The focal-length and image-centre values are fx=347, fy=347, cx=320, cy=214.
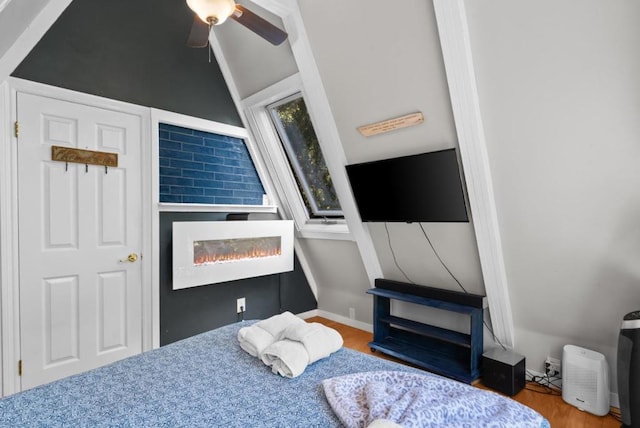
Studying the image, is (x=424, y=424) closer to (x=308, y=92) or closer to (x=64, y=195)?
(x=308, y=92)

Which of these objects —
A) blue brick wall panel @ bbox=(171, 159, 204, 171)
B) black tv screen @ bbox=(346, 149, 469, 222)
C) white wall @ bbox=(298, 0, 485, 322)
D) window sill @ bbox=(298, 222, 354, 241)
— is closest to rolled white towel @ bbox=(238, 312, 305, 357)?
black tv screen @ bbox=(346, 149, 469, 222)

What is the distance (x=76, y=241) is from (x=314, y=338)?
201 cm

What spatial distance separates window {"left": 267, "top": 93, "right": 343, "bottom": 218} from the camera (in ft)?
11.7

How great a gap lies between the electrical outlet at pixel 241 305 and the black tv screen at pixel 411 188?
1613mm

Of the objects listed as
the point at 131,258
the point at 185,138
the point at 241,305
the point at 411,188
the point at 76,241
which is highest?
the point at 185,138

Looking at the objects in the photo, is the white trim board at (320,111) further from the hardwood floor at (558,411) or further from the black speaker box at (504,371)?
the hardwood floor at (558,411)

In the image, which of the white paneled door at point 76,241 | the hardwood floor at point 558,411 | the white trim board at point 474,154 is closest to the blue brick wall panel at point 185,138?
the white paneled door at point 76,241

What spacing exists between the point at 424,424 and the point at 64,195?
8.88 feet

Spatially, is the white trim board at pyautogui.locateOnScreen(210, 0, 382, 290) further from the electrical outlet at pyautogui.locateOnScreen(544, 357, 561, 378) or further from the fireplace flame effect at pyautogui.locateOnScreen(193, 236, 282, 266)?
the electrical outlet at pyautogui.locateOnScreen(544, 357, 561, 378)

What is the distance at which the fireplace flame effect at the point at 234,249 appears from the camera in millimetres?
3127

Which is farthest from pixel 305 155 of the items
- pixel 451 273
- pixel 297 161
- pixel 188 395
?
pixel 188 395

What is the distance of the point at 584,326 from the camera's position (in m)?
2.38

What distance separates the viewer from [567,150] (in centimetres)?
196

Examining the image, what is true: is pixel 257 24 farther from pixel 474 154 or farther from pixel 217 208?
pixel 217 208
